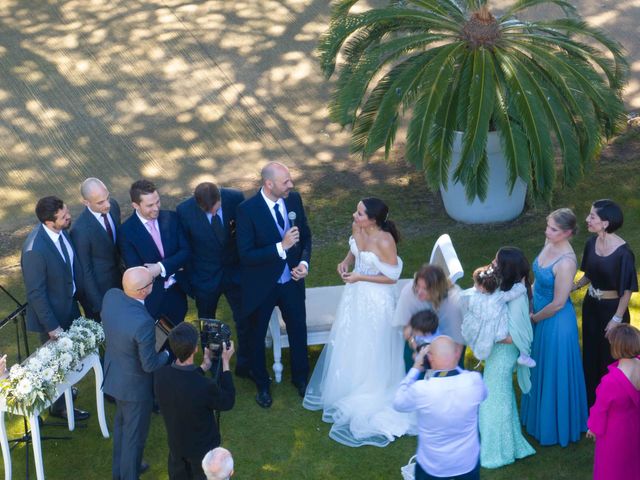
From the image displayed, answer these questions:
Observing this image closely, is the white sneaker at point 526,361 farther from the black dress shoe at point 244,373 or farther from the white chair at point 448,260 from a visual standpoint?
the black dress shoe at point 244,373

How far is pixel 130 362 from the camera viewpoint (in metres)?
5.98

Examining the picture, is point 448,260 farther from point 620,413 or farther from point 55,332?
point 55,332

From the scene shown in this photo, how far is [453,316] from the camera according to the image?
6383 mm

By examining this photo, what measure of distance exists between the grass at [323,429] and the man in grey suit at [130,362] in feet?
1.56

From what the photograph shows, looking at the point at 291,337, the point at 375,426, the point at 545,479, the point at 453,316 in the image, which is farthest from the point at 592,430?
the point at 291,337

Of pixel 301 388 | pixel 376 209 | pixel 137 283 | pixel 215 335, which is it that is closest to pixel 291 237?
pixel 376 209

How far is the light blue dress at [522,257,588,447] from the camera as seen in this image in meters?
6.50

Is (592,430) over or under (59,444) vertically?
over

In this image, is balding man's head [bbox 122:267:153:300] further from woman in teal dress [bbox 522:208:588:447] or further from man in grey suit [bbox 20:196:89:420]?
woman in teal dress [bbox 522:208:588:447]

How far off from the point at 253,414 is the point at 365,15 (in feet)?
15.0

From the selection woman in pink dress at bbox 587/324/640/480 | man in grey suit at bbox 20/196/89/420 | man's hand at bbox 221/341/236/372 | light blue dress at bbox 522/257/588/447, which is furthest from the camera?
man in grey suit at bbox 20/196/89/420

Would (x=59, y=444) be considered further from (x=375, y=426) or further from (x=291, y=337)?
(x=375, y=426)

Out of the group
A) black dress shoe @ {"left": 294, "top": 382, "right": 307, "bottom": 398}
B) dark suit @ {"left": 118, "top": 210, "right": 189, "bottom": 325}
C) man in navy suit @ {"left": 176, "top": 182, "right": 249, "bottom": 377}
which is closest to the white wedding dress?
black dress shoe @ {"left": 294, "top": 382, "right": 307, "bottom": 398}

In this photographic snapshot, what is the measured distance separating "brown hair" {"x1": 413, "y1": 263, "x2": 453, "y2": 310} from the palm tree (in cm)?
268
